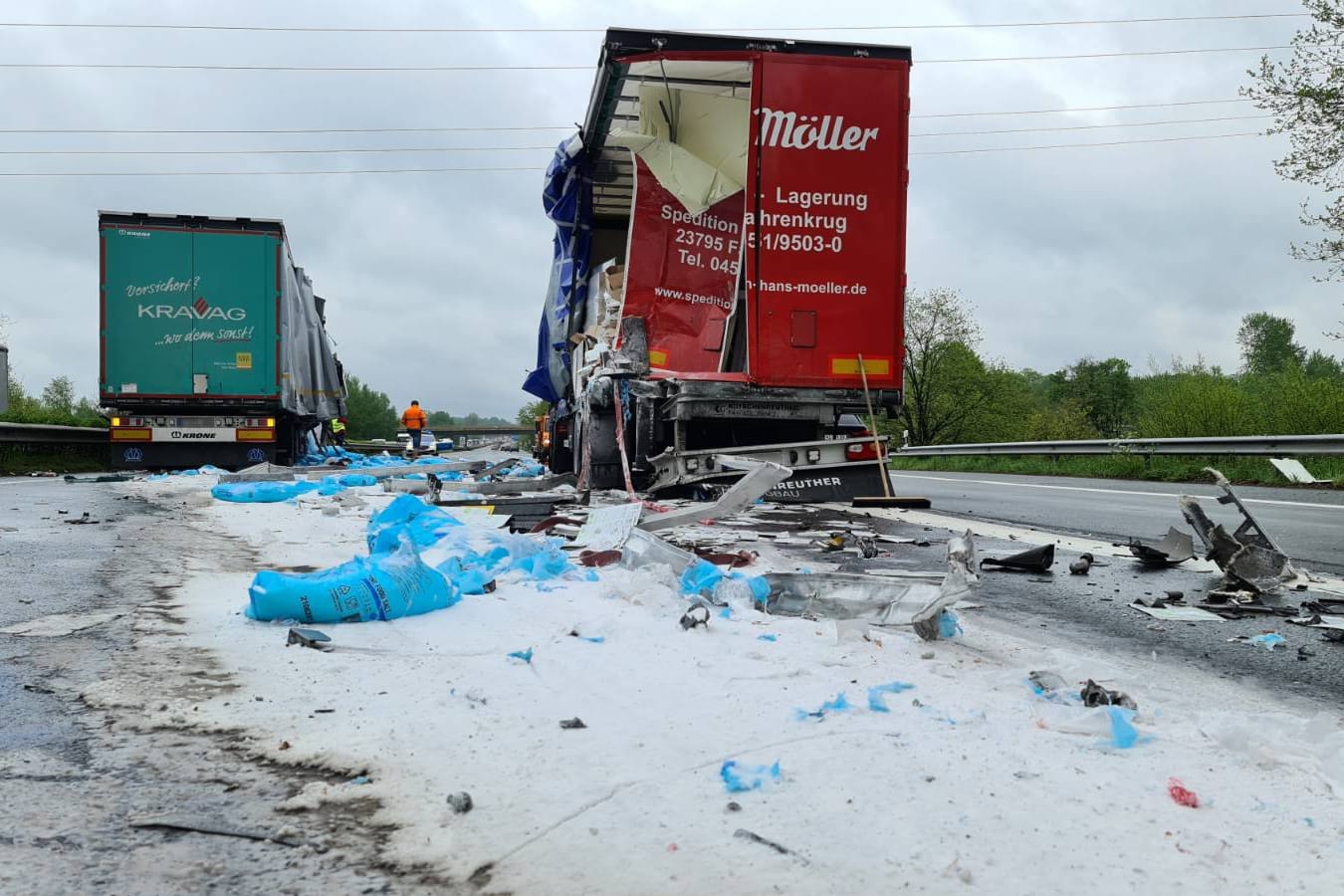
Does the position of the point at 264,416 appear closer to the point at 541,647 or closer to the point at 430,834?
the point at 541,647

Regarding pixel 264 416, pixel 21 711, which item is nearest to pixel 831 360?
pixel 21 711

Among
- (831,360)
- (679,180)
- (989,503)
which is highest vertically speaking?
(679,180)

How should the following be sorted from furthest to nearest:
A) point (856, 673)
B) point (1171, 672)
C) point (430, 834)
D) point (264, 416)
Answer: point (264, 416)
point (1171, 672)
point (856, 673)
point (430, 834)

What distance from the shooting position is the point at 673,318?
8.89 metres

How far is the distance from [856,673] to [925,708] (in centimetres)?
27

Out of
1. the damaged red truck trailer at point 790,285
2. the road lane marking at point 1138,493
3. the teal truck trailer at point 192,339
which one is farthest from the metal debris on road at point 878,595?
the teal truck trailer at point 192,339

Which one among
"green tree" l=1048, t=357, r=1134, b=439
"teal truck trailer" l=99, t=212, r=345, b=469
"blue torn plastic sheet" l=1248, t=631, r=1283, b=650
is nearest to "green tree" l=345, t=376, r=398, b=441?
"green tree" l=1048, t=357, r=1134, b=439

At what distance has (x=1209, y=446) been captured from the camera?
10828 mm

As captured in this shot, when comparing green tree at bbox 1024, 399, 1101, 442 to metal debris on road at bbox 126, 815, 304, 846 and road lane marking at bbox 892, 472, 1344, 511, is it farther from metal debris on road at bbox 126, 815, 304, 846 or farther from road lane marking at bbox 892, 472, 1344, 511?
metal debris on road at bbox 126, 815, 304, 846

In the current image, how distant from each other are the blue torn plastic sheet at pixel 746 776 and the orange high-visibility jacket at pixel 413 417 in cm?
2464

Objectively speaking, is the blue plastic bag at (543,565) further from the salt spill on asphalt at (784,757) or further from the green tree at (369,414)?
the green tree at (369,414)

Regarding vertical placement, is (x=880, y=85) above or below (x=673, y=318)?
above

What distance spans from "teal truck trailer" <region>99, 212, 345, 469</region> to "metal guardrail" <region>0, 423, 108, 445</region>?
7.67 feet

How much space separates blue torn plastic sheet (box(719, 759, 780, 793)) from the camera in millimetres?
1481
